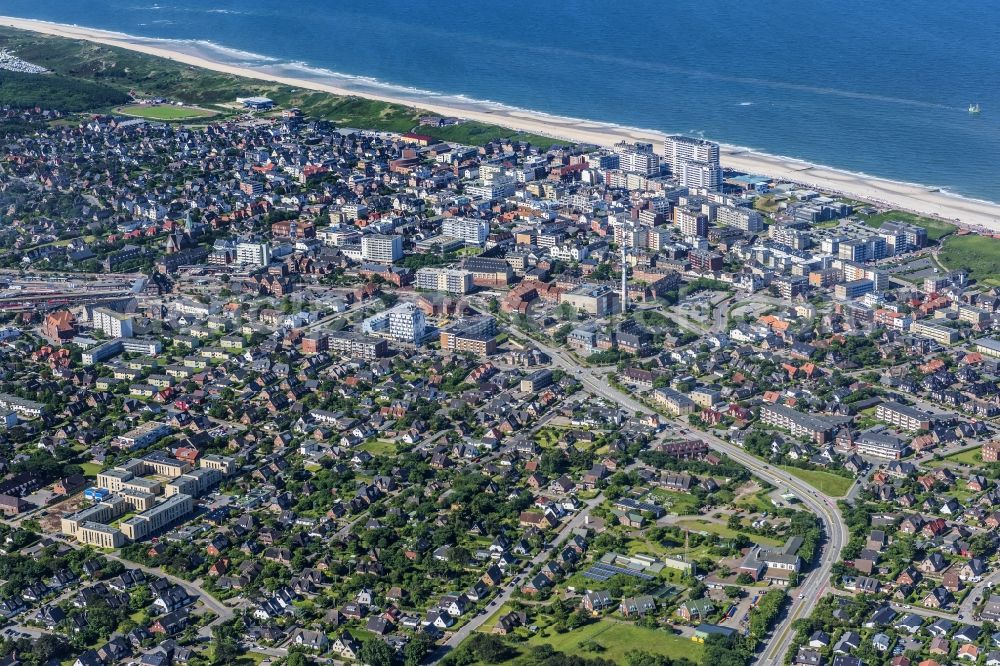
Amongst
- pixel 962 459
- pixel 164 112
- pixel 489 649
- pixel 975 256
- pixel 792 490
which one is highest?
pixel 164 112

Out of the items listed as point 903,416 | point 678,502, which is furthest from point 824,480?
point 903,416

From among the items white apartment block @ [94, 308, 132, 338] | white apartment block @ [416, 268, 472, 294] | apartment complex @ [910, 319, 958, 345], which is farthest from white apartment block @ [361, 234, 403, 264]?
apartment complex @ [910, 319, 958, 345]

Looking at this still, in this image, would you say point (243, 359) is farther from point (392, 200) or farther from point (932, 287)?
point (932, 287)

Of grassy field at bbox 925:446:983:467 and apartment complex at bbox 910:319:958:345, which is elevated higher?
apartment complex at bbox 910:319:958:345

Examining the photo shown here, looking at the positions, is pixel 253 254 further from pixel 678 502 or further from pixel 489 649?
pixel 489 649

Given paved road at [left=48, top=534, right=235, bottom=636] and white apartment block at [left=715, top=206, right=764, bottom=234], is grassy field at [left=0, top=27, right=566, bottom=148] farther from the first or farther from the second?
paved road at [left=48, top=534, right=235, bottom=636]
